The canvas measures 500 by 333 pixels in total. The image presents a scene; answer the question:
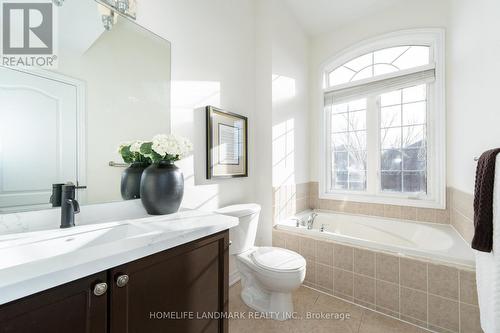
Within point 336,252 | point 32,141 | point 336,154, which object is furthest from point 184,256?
point 336,154

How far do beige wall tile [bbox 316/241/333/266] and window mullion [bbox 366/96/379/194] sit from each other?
111 centimetres

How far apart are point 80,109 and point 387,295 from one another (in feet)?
7.68

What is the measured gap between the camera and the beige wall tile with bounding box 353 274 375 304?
1758 mm

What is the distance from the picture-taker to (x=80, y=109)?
3.40ft

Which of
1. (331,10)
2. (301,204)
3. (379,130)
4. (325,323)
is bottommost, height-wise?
(325,323)

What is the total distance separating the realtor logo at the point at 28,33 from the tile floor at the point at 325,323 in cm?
188

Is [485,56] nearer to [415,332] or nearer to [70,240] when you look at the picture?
[415,332]

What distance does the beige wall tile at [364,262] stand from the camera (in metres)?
1.77

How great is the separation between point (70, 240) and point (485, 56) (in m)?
2.49

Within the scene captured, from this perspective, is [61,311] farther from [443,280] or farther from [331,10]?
[331,10]

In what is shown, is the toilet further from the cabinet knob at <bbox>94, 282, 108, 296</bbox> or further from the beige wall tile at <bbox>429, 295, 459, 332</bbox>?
the cabinet knob at <bbox>94, 282, 108, 296</bbox>

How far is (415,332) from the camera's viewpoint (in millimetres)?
1517

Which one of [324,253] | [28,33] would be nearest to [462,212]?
[324,253]

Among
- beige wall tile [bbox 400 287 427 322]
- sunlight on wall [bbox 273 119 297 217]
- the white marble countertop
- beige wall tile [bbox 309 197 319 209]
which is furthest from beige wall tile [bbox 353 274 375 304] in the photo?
the white marble countertop
